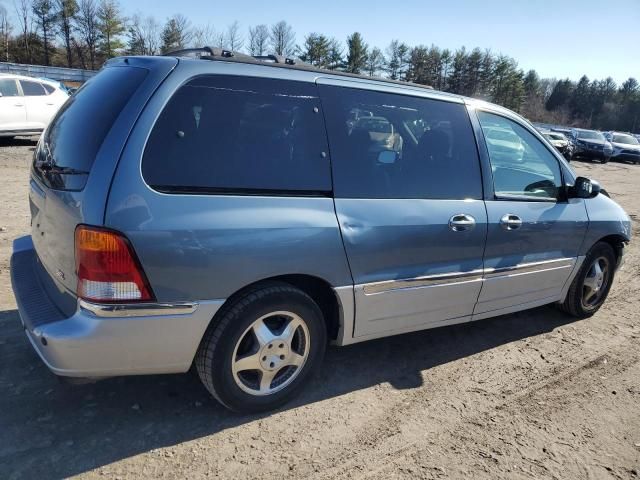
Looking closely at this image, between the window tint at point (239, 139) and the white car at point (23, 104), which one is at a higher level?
the window tint at point (239, 139)

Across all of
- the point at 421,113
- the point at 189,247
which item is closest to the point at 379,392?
the point at 189,247

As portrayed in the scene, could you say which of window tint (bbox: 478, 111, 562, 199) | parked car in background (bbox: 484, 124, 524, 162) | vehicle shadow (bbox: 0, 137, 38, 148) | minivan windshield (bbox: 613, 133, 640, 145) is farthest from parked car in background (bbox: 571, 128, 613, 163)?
parked car in background (bbox: 484, 124, 524, 162)

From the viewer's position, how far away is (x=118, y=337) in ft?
7.63

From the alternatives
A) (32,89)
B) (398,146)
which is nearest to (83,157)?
(398,146)

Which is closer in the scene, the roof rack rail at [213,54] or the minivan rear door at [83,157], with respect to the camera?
the minivan rear door at [83,157]

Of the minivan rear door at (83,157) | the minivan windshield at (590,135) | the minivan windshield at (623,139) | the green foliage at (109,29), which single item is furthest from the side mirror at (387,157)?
the green foliage at (109,29)

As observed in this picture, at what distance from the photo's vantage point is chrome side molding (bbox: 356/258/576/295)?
3059 millimetres

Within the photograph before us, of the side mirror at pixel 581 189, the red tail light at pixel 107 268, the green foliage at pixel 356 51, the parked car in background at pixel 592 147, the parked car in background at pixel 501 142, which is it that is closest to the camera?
the red tail light at pixel 107 268

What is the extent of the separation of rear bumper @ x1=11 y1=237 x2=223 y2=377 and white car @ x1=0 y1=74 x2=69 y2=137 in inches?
483

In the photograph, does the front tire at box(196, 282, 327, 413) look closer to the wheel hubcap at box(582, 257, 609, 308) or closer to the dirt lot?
the dirt lot

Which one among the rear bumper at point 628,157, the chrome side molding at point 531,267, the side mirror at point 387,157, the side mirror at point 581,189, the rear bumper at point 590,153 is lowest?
the rear bumper at point 628,157

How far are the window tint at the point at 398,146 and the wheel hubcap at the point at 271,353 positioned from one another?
0.81 meters

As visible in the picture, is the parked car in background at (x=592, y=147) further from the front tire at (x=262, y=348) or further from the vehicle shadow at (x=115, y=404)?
the front tire at (x=262, y=348)

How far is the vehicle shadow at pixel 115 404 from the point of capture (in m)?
2.45
